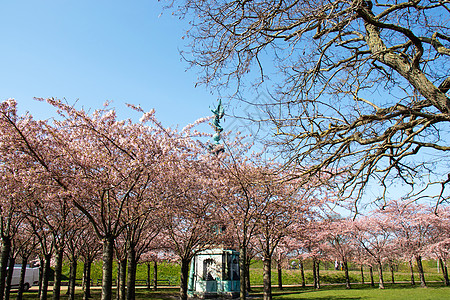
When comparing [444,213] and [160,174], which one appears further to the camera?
[444,213]

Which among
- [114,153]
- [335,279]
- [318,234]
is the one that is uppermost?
[114,153]

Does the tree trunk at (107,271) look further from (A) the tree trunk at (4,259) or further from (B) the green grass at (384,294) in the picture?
(B) the green grass at (384,294)

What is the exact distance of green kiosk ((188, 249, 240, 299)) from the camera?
59.9 ft

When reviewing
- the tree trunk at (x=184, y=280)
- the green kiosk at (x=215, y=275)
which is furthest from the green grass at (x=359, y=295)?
the tree trunk at (x=184, y=280)

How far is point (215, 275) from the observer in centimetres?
1861

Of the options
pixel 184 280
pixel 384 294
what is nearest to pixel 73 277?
pixel 184 280

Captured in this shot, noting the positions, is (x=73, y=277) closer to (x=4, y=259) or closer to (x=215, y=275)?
(x=4, y=259)

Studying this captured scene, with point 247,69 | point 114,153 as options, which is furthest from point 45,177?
point 247,69

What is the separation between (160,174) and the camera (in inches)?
388

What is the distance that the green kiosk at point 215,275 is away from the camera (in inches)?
719

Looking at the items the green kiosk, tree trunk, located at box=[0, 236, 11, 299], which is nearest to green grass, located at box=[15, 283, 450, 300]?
the green kiosk

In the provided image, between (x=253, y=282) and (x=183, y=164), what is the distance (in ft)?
104

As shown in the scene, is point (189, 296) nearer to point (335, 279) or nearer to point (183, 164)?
point (183, 164)

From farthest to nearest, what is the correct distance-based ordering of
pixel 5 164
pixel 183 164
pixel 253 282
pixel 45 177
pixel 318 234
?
pixel 253 282
pixel 318 234
pixel 183 164
pixel 5 164
pixel 45 177
